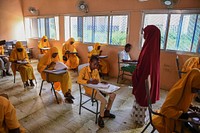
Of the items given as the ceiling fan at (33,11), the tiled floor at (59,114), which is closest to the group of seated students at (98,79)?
the tiled floor at (59,114)

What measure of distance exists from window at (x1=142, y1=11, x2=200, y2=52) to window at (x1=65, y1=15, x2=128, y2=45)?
2.87ft

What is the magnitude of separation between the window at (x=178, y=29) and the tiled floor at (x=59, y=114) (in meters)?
1.34

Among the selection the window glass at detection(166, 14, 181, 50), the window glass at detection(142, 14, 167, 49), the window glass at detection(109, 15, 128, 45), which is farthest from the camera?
the window glass at detection(109, 15, 128, 45)

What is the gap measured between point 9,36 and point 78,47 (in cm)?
352

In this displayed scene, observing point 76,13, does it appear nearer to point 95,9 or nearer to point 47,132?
point 95,9

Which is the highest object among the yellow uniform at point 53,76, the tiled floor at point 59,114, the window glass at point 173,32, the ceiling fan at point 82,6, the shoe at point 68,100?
the ceiling fan at point 82,6

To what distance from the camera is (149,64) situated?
2.16 m

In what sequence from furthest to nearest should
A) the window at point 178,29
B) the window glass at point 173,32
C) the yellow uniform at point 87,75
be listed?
the window glass at point 173,32 → the window at point 178,29 → the yellow uniform at point 87,75

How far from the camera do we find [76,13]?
543 centimetres

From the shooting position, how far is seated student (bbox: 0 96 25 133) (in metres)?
1.19

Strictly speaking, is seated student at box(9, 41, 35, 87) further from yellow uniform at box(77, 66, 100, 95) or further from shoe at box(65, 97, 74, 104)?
yellow uniform at box(77, 66, 100, 95)

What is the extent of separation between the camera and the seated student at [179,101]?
1.45 meters

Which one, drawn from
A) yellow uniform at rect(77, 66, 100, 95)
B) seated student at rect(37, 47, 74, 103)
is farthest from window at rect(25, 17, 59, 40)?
yellow uniform at rect(77, 66, 100, 95)

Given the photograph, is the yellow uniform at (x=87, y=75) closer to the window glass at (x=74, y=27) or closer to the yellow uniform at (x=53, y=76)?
the yellow uniform at (x=53, y=76)
